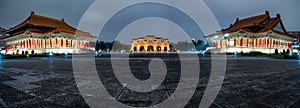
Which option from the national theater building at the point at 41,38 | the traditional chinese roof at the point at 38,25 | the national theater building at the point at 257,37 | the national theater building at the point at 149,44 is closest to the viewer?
the traditional chinese roof at the point at 38,25

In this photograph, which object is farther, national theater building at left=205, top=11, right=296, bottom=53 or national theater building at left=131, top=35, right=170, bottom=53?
national theater building at left=131, top=35, right=170, bottom=53

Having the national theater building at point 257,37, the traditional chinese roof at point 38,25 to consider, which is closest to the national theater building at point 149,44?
the traditional chinese roof at point 38,25

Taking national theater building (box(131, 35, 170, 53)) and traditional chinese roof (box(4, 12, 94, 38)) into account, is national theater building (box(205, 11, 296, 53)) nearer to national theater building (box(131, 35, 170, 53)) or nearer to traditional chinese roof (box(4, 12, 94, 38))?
traditional chinese roof (box(4, 12, 94, 38))

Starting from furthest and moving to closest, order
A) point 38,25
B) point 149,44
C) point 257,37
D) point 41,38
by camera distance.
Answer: point 149,44 < point 257,37 < point 41,38 < point 38,25

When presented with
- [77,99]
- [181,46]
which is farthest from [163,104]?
[181,46]

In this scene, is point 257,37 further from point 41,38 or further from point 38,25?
point 38,25

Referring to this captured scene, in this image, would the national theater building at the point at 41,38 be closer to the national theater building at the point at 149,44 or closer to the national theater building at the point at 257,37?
the national theater building at the point at 257,37

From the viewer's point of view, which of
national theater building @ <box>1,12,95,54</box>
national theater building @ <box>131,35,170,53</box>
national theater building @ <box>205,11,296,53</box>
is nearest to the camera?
national theater building @ <box>1,12,95,54</box>

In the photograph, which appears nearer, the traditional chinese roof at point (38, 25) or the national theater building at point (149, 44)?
the traditional chinese roof at point (38, 25)

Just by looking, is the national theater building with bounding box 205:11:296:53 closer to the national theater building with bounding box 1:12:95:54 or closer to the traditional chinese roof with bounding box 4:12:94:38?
the national theater building with bounding box 1:12:95:54

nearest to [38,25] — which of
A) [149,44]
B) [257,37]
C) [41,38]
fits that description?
[41,38]

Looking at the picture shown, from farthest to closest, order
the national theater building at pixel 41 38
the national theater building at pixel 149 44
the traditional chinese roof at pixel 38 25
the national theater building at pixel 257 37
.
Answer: the national theater building at pixel 149 44
the national theater building at pixel 257 37
the national theater building at pixel 41 38
the traditional chinese roof at pixel 38 25

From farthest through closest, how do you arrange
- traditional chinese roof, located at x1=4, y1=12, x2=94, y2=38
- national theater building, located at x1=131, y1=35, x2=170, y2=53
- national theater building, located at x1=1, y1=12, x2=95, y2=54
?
1. national theater building, located at x1=131, y1=35, x2=170, y2=53
2. national theater building, located at x1=1, y1=12, x2=95, y2=54
3. traditional chinese roof, located at x1=4, y1=12, x2=94, y2=38

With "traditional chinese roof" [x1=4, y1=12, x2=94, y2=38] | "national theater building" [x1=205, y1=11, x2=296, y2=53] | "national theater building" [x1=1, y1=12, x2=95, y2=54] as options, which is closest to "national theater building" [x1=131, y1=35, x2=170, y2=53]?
"national theater building" [x1=1, y1=12, x2=95, y2=54]
